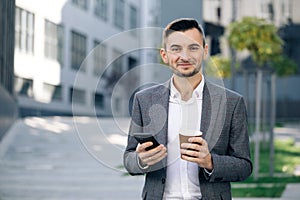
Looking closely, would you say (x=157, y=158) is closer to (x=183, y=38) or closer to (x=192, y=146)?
(x=192, y=146)

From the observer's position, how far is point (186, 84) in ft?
8.73

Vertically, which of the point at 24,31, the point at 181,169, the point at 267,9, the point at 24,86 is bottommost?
the point at 181,169

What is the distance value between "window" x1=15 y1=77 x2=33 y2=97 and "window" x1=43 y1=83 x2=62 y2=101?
2.68 meters

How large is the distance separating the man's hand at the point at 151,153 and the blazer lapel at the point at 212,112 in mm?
201

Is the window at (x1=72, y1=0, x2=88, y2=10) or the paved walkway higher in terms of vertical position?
the window at (x1=72, y1=0, x2=88, y2=10)

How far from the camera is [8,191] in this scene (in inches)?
464

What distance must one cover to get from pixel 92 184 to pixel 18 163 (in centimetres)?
398

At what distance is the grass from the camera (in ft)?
36.8

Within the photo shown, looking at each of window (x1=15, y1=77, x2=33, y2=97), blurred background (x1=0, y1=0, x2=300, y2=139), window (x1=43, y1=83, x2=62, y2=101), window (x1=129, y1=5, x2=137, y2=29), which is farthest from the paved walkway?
window (x1=129, y1=5, x2=137, y2=29)

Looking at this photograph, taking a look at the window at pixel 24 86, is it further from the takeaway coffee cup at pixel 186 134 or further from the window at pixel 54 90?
the takeaway coffee cup at pixel 186 134

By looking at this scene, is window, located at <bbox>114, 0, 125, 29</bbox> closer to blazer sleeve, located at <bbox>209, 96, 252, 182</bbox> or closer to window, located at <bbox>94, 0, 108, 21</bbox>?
window, located at <bbox>94, 0, 108, 21</bbox>

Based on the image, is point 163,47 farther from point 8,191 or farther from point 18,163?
point 18,163

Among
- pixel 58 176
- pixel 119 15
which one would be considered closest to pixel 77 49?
pixel 119 15

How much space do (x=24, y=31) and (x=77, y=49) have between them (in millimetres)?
10965
